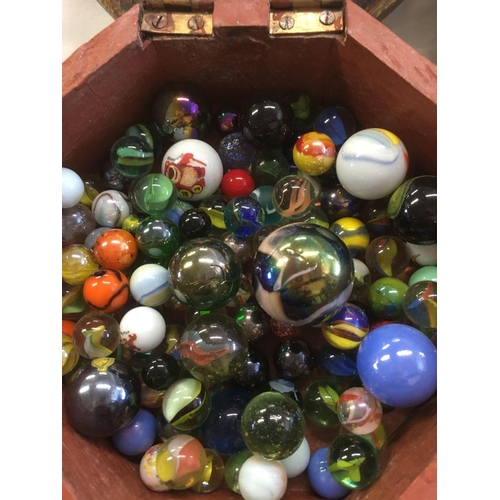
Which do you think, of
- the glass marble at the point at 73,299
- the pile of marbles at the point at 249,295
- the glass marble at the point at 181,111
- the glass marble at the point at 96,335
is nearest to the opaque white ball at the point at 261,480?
the pile of marbles at the point at 249,295

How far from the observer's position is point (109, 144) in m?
1.05

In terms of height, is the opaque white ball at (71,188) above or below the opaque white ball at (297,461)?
above

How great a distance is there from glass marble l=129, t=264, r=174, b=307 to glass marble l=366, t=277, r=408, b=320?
382 millimetres

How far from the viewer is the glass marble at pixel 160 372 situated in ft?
2.87

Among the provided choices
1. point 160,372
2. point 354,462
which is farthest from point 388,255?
point 160,372

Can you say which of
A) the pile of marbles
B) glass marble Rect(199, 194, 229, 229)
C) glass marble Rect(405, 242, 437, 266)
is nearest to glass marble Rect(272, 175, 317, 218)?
the pile of marbles

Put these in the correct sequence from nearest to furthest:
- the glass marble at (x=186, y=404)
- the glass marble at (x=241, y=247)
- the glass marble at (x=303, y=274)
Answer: the glass marble at (x=303, y=274)
the glass marble at (x=186, y=404)
the glass marble at (x=241, y=247)

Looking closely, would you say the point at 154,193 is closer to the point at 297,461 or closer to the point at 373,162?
the point at 373,162

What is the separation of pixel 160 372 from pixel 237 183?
0.40 meters

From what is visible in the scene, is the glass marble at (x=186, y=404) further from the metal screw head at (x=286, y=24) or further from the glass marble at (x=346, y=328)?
the metal screw head at (x=286, y=24)

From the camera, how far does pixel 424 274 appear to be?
3.02 feet

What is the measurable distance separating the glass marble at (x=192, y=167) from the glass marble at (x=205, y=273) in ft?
0.59

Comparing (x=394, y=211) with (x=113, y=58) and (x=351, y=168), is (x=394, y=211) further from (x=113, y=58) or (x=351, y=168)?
(x=113, y=58)

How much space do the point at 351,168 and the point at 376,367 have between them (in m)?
0.35
